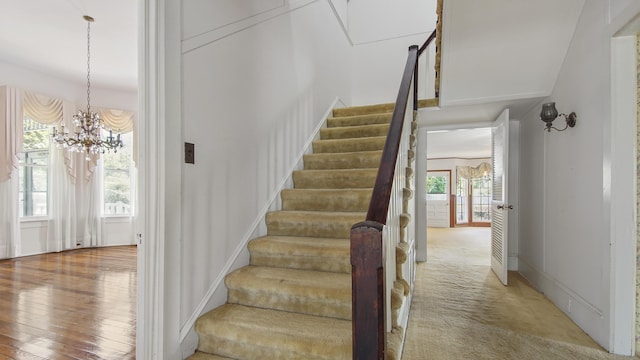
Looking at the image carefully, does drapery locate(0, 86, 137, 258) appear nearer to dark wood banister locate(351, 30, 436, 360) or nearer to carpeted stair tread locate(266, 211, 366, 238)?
carpeted stair tread locate(266, 211, 366, 238)

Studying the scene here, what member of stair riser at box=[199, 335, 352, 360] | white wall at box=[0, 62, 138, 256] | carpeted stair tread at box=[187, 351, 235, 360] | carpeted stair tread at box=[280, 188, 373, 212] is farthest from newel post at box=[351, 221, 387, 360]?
white wall at box=[0, 62, 138, 256]

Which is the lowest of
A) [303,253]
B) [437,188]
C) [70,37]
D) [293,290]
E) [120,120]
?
[293,290]

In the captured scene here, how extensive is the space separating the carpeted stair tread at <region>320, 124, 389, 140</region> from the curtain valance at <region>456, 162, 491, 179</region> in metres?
7.90

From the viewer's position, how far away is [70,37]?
3.86 m

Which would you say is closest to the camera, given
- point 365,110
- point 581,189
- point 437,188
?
point 581,189

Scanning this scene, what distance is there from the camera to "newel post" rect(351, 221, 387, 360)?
0.99 m

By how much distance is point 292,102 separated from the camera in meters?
3.09

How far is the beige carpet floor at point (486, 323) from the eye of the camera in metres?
1.95

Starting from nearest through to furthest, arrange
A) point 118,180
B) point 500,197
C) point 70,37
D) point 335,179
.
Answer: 1. point 335,179
2. point 500,197
3. point 70,37
4. point 118,180

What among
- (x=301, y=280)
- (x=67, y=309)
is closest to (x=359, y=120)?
(x=301, y=280)

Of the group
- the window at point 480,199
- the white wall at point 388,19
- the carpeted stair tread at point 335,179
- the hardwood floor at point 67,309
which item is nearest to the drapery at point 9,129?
the hardwood floor at point 67,309

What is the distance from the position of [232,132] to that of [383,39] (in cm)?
411

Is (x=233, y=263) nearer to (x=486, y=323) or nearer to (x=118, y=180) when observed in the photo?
(x=486, y=323)

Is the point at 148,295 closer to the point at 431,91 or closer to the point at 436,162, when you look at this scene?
the point at 431,91
